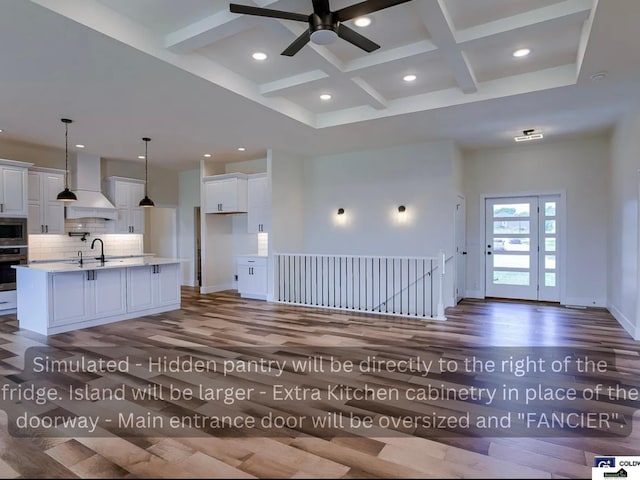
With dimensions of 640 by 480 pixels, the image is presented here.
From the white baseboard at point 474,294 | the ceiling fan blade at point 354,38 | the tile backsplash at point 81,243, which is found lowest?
the white baseboard at point 474,294

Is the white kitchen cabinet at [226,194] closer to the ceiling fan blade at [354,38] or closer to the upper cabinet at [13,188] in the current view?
the upper cabinet at [13,188]

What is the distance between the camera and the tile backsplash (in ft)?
24.2

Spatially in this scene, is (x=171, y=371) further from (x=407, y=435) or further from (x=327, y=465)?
(x=407, y=435)

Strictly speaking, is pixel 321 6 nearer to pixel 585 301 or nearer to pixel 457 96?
pixel 457 96

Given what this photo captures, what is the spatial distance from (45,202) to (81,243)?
117 cm

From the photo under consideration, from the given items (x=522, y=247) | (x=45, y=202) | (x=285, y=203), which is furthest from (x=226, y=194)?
(x=522, y=247)

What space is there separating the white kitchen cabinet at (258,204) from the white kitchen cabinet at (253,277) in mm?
670

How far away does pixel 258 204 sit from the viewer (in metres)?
8.09

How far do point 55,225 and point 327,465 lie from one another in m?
7.42

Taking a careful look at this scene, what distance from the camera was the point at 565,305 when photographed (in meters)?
6.90

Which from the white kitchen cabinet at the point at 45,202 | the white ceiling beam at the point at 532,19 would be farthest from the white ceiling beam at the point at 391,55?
the white kitchen cabinet at the point at 45,202

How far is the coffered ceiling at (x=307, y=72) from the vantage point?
3.29 meters

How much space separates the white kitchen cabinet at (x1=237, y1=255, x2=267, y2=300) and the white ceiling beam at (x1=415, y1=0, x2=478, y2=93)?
492 cm

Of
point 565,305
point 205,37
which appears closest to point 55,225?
point 205,37
